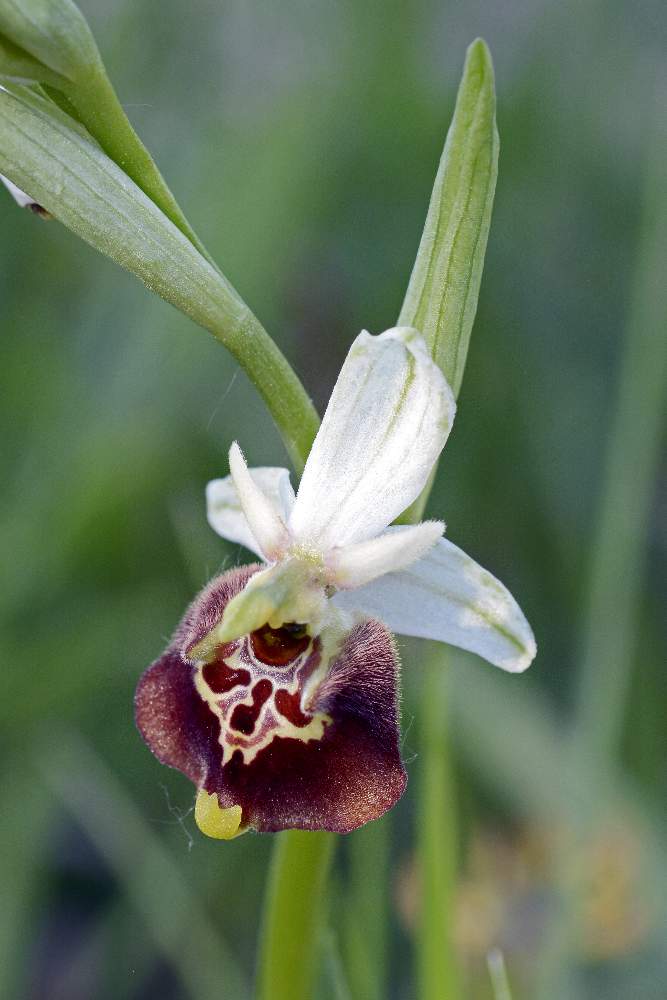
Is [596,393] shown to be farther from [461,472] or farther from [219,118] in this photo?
[219,118]

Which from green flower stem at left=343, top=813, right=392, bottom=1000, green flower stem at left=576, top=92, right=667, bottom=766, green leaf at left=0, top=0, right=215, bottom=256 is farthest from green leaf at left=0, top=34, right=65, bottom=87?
green flower stem at left=576, top=92, right=667, bottom=766

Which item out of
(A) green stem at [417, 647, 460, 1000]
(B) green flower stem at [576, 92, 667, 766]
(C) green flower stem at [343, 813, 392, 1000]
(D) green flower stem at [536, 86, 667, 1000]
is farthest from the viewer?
(B) green flower stem at [576, 92, 667, 766]

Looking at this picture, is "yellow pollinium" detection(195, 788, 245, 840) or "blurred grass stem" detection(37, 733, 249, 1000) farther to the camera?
"blurred grass stem" detection(37, 733, 249, 1000)

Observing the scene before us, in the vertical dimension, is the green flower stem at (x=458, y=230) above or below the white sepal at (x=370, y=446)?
above

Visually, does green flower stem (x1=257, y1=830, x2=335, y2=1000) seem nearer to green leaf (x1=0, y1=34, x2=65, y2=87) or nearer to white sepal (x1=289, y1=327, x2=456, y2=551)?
white sepal (x1=289, y1=327, x2=456, y2=551)

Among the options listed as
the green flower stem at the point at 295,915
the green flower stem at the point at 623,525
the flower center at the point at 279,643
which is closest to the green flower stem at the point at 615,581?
the green flower stem at the point at 623,525

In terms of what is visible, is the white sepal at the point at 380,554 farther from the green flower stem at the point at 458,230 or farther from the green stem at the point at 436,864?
the green stem at the point at 436,864

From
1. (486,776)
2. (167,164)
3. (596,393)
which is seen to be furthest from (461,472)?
(167,164)

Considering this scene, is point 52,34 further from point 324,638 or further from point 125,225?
point 324,638
